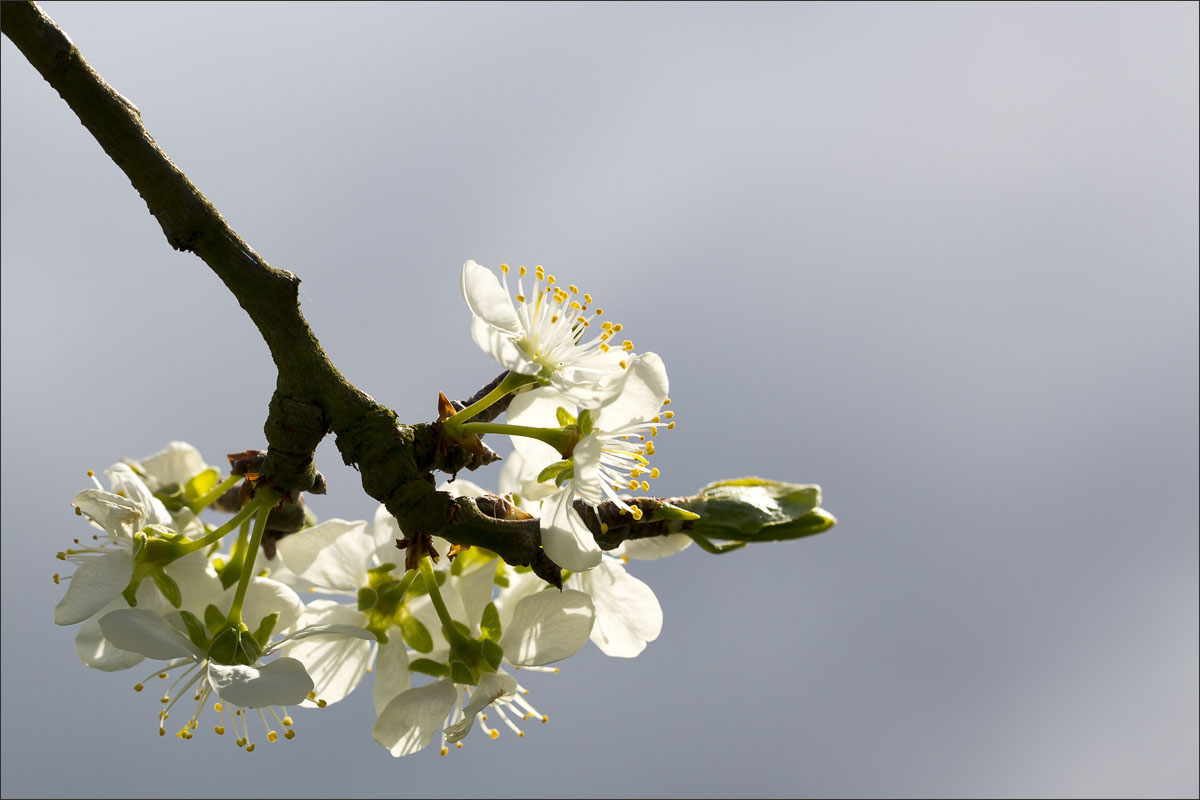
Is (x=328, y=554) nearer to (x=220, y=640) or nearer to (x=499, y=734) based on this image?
(x=220, y=640)

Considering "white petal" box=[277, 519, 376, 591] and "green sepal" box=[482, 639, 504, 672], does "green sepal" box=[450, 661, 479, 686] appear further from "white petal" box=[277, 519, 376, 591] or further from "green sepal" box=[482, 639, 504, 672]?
"white petal" box=[277, 519, 376, 591]

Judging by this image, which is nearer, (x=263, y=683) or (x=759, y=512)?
(x=263, y=683)

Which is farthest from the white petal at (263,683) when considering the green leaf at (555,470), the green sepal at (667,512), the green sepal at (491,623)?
the green sepal at (667,512)

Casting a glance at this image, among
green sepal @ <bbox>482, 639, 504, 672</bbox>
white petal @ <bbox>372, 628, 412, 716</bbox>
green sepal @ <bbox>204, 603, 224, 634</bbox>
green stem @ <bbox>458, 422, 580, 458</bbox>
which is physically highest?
green stem @ <bbox>458, 422, 580, 458</bbox>

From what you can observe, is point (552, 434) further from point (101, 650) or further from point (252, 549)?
point (101, 650)

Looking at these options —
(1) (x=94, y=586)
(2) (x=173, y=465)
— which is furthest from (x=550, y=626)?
(2) (x=173, y=465)

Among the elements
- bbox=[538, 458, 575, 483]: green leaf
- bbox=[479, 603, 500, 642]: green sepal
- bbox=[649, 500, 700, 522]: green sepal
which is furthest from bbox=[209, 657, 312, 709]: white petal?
bbox=[649, 500, 700, 522]: green sepal

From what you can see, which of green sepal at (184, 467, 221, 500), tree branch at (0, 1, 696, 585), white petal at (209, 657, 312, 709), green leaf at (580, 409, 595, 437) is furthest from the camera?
green sepal at (184, 467, 221, 500)

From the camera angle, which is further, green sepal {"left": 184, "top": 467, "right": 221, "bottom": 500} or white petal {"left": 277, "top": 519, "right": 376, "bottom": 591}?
green sepal {"left": 184, "top": 467, "right": 221, "bottom": 500}
